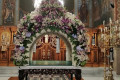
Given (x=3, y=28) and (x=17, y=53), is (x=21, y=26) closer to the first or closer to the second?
(x=17, y=53)

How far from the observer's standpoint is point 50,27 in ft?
21.7

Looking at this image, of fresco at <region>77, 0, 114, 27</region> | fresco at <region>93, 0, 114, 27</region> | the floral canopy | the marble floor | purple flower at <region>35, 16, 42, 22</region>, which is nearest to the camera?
the floral canopy

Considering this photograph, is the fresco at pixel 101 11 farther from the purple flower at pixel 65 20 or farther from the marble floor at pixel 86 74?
the purple flower at pixel 65 20

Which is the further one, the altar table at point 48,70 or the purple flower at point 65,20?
the purple flower at point 65,20

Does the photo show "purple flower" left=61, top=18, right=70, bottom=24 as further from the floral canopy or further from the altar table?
the altar table

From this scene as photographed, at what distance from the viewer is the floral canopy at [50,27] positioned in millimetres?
6348

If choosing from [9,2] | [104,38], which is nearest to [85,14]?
[9,2]

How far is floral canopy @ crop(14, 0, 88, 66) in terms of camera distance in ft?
20.8

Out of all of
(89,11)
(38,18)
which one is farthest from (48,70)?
(89,11)

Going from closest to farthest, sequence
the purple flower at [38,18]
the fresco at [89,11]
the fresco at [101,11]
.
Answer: the purple flower at [38,18] < the fresco at [101,11] < the fresco at [89,11]

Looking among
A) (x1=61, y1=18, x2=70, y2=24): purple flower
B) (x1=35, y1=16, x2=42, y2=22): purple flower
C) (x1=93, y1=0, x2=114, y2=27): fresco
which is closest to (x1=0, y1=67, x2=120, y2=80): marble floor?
(x1=61, y1=18, x2=70, y2=24): purple flower

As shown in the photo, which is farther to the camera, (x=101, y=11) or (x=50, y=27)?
Answer: (x=101, y=11)

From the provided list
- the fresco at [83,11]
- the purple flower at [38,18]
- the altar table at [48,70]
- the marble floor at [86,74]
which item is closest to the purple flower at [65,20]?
the purple flower at [38,18]

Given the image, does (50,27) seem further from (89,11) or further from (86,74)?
(89,11)
